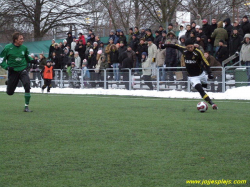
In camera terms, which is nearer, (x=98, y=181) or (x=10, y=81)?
(x=98, y=181)

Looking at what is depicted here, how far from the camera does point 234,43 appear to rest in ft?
67.1

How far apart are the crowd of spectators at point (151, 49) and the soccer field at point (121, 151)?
350 inches

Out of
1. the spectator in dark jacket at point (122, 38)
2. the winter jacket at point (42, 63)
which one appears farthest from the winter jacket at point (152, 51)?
the winter jacket at point (42, 63)

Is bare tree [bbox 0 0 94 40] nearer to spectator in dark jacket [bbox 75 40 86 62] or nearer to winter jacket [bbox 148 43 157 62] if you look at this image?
spectator in dark jacket [bbox 75 40 86 62]

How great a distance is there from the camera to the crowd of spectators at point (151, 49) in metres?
20.6

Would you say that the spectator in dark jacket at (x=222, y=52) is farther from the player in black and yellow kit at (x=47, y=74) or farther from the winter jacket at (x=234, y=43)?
the player in black and yellow kit at (x=47, y=74)

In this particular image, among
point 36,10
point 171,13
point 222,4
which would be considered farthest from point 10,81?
point 36,10

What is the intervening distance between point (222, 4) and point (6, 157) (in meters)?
32.1

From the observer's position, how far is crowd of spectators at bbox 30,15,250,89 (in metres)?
20.6

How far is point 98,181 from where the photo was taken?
16.0 ft

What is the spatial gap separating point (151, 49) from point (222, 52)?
3363 millimetres

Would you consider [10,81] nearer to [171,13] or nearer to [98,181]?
[98,181]

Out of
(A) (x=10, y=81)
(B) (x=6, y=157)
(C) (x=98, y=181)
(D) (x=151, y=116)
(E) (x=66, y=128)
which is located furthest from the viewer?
(A) (x=10, y=81)

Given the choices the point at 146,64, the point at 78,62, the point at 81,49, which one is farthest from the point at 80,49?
the point at 146,64
